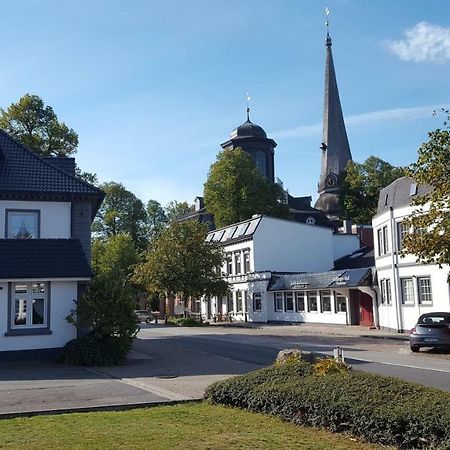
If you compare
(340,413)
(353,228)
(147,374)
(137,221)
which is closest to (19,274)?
(147,374)

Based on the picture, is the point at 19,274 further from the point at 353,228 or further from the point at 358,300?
the point at 353,228

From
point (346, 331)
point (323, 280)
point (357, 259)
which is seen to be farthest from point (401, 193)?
point (357, 259)

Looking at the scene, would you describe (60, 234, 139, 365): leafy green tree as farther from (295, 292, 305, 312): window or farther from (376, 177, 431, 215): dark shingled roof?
(295, 292, 305, 312): window

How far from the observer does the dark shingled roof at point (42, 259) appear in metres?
21.3

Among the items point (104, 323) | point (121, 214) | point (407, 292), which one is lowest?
point (104, 323)

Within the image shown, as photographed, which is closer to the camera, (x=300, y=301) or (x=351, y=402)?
(x=351, y=402)

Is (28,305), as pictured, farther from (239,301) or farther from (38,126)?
(239,301)

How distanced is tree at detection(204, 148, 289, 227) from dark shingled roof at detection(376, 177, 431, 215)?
29478mm

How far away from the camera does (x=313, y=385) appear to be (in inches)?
385

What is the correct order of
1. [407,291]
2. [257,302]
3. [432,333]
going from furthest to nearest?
[257,302] < [407,291] < [432,333]

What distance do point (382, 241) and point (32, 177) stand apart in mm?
21229

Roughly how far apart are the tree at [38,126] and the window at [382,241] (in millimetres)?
21585

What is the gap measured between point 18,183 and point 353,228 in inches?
1697

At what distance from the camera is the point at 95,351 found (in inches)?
799
